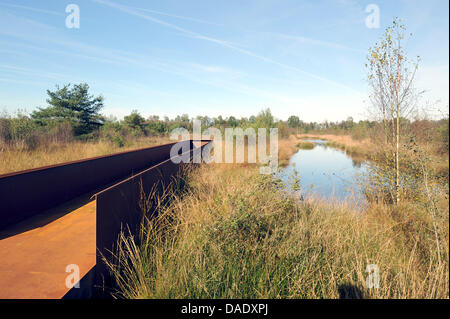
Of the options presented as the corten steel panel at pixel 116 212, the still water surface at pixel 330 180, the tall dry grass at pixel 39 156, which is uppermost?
the tall dry grass at pixel 39 156

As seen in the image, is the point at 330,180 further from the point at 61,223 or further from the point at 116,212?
the point at 61,223

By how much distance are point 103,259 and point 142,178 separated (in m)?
1.41

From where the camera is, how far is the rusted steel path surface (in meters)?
2.01

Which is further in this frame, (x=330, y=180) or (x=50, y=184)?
(x=330, y=180)

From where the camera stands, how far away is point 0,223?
3.29m

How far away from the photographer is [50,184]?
4.24m

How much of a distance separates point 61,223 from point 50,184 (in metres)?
1.22

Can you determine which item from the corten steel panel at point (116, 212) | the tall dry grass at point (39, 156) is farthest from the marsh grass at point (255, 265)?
the tall dry grass at point (39, 156)

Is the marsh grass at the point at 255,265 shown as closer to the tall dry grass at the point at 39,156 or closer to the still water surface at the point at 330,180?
the still water surface at the point at 330,180

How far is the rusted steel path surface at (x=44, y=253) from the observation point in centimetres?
201

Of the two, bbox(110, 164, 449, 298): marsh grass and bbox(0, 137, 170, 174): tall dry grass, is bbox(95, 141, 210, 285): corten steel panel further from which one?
bbox(0, 137, 170, 174): tall dry grass

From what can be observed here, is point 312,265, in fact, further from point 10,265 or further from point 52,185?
point 52,185

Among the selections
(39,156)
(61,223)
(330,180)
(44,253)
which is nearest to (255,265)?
(44,253)

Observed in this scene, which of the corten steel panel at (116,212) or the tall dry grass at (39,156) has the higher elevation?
the tall dry grass at (39,156)
